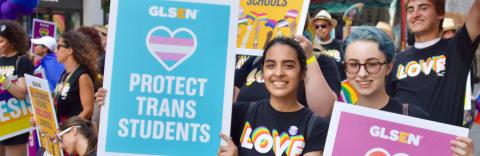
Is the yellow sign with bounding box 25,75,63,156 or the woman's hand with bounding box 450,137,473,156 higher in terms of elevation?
the woman's hand with bounding box 450,137,473,156

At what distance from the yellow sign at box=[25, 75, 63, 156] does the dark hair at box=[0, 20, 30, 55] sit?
169cm

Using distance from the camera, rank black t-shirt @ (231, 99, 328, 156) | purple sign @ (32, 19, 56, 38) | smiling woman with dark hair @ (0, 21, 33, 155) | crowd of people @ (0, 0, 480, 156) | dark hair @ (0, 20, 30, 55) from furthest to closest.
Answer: purple sign @ (32, 19, 56, 38)
dark hair @ (0, 20, 30, 55)
smiling woman with dark hair @ (0, 21, 33, 155)
crowd of people @ (0, 0, 480, 156)
black t-shirt @ (231, 99, 328, 156)

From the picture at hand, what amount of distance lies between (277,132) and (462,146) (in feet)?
2.42

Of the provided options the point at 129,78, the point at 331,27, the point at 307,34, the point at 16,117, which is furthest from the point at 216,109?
the point at 331,27

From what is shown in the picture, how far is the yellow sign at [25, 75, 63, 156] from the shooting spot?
485cm

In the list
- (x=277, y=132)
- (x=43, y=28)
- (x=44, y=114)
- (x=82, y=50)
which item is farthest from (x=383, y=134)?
(x=43, y=28)

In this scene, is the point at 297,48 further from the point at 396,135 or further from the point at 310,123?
the point at 396,135

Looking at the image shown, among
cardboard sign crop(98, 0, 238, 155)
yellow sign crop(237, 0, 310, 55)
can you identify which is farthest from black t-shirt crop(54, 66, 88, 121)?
cardboard sign crop(98, 0, 238, 155)

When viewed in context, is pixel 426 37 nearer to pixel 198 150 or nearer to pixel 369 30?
pixel 369 30

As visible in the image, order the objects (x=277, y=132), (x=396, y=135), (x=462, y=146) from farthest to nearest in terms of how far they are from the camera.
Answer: (x=277, y=132), (x=396, y=135), (x=462, y=146)

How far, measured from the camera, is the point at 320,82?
350cm

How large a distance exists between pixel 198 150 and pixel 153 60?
17.6 inches

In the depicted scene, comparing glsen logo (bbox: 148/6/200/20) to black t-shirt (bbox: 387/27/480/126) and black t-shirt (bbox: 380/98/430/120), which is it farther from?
black t-shirt (bbox: 387/27/480/126)

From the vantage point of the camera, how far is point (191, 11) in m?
3.37
